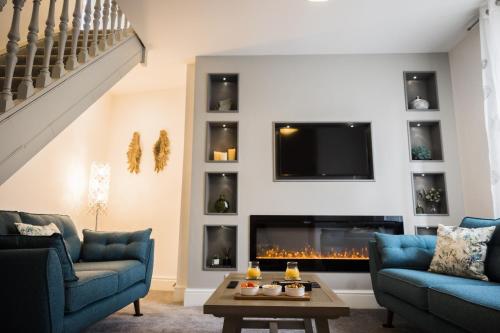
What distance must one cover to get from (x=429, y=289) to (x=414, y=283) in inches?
6.1

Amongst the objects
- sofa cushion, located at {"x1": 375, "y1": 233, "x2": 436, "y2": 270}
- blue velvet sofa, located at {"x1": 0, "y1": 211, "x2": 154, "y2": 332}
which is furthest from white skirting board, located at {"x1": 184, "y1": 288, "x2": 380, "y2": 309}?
blue velvet sofa, located at {"x1": 0, "y1": 211, "x2": 154, "y2": 332}

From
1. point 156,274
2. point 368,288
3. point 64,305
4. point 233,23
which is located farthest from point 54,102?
point 368,288

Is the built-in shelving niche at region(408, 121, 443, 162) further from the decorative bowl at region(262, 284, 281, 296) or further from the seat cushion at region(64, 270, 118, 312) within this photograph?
the seat cushion at region(64, 270, 118, 312)

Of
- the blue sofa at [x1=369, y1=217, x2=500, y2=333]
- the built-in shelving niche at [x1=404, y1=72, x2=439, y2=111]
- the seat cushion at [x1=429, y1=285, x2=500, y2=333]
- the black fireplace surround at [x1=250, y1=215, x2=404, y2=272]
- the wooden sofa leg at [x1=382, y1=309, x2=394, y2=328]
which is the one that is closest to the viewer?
the seat cushion at [x1=429, y1=285, x2=500, y2=333]

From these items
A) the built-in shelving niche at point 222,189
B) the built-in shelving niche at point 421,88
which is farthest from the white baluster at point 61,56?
the built-in shelving niche at point 421,88

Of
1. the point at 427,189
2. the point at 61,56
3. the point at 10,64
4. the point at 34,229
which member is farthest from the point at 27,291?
the point at 427,189

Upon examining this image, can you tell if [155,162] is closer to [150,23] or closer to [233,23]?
[150,23]

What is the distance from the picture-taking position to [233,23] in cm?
350

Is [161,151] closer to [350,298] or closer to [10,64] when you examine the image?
[10,64]

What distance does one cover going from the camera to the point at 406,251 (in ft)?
9.41

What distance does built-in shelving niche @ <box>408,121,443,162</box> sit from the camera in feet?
12.8

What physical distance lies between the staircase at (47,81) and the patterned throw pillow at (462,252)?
3.04 metres

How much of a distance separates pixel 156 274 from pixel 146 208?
0.90 metres

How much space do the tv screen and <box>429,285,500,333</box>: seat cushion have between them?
76.5 inches
